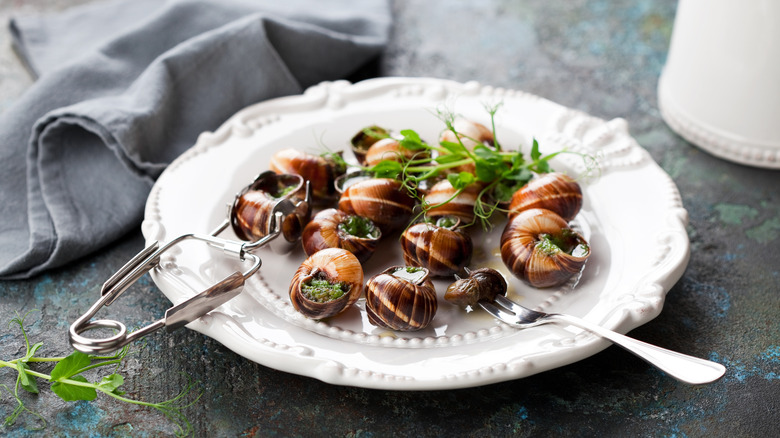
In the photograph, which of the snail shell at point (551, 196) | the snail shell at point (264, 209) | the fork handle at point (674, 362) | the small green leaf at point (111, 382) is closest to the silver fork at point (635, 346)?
the fork handle at point (674, 362)

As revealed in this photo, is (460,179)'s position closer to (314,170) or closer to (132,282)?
(314,170)

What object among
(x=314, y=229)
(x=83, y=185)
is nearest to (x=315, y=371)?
(x=314, y=229)

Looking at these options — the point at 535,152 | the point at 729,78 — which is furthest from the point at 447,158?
the point at 729,78

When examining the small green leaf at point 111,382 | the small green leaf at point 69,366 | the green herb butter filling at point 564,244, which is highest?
the green herb butter filling at point 564,244

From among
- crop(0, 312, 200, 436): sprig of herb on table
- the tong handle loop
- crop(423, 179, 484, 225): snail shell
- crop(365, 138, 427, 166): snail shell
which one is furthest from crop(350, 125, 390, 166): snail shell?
crop(0, 312, 200, 436): sprig of herb on table

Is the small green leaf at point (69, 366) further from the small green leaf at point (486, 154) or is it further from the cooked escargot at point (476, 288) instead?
the small green leaf at point (486, 154)
